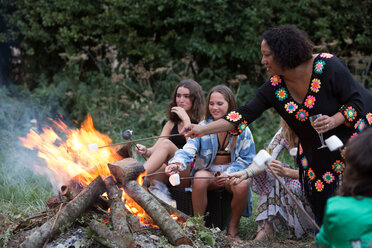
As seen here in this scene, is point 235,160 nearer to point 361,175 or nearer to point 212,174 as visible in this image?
point 212,174

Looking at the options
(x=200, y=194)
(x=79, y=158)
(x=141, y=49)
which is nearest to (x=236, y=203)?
(x=200, y=194)

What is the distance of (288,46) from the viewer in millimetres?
3010

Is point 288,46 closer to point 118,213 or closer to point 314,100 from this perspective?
point 314,100

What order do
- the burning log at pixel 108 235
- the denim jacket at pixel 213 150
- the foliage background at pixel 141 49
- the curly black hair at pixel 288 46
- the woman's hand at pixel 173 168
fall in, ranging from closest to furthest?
the burning log at pixel 108 235 < the curly black hair at pixel 288 46 < the woman's hand at pixel 173 168 < the denim jacket at pixel 213 150 < the foliage background at pixel 141 49

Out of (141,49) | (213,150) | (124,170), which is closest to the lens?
(124,170)

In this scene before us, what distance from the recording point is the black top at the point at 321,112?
10.1 ft

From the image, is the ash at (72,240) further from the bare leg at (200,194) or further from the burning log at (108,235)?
the bare leg at (200,194)

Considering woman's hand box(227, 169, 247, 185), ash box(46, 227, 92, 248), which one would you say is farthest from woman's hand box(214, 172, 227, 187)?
ash box(46, 227, 92, 248)

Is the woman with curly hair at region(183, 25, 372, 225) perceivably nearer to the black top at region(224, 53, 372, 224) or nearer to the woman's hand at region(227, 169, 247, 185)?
the black top at region(224, 53, 372, 224)

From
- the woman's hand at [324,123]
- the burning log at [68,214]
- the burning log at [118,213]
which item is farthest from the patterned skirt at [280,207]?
the burning log at [68,214]

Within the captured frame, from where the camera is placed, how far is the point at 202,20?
7535 mm

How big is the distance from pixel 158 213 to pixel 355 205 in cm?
156

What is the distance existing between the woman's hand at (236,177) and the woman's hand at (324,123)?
841 mm

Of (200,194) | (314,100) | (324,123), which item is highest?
(314,100)
